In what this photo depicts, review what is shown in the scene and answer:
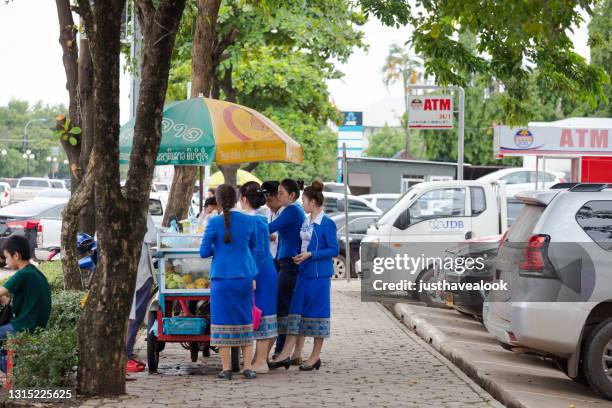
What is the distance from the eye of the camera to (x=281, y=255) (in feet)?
36.4

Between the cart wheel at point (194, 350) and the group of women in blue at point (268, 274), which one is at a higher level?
the group of women in blue at point (268, 274)

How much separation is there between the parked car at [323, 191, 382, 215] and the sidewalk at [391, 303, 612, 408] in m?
13.3

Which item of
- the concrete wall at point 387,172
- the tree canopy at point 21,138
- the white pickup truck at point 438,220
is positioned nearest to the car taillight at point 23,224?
the white pickup truck at point 438,220

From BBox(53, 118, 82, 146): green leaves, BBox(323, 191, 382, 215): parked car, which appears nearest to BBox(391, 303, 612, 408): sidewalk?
BBox(53, 118, 82, 146): green leaves

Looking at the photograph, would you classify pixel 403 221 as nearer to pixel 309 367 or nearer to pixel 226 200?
pixel 309 367

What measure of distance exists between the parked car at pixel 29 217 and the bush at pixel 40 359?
15061mm

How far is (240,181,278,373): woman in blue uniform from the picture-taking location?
34.3ft

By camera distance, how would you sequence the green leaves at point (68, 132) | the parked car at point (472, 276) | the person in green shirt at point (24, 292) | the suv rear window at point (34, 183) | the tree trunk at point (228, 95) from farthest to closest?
the suv rear window at point (34, 183) < the tree trunk at point (228, 95) < the parked car at point (472, 276) < the green leaves at point (68, 132) < the person in green shirt at point (24, 292)

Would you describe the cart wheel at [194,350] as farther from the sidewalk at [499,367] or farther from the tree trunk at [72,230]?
the sidewalk at [499,367]

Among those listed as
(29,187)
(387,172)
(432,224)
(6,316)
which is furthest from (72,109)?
(29,187)

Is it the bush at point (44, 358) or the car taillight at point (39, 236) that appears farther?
the car taillight at point (39, 236)

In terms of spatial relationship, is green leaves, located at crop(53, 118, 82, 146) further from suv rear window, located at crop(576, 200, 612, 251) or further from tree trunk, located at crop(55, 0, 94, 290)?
suv rear window, located at crop(576, 200, 612, 251)

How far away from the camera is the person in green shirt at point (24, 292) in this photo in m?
9.30

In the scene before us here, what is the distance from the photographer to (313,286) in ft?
35.9
